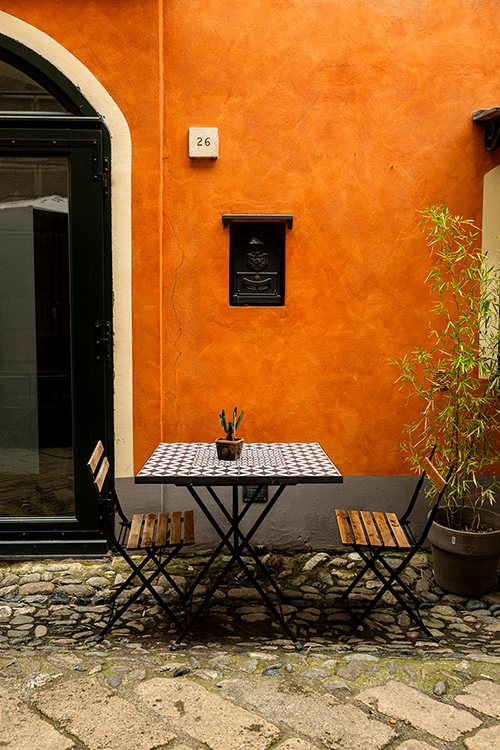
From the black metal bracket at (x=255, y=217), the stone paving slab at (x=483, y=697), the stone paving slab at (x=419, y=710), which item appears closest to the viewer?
the stone paving slab at (x=419, y=710)

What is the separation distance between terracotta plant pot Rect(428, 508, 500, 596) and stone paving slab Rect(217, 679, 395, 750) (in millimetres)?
1463

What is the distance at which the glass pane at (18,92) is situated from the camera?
3.96 m

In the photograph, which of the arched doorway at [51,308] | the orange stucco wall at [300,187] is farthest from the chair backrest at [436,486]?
the arched doorway at [51,308]

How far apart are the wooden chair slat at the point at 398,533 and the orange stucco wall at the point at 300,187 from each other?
859 mm

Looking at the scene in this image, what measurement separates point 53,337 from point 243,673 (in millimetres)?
2550

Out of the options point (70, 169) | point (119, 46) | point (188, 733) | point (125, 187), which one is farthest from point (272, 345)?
point (188, 733)

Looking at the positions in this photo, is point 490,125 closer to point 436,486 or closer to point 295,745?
point 436,486

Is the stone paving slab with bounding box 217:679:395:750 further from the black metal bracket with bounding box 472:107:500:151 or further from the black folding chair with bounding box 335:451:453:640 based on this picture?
the black metal bracket with bounding box 472:107:500:151

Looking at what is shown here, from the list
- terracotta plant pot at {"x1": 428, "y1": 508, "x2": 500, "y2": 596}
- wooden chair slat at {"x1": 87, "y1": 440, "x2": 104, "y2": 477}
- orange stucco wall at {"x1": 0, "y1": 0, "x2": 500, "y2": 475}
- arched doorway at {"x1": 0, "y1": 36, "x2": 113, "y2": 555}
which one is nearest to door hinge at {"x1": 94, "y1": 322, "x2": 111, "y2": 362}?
arched doorway at {"x1": 0, "y1": 36, "x2": 113, "y2": 555}

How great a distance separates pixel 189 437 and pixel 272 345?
0.90 metres

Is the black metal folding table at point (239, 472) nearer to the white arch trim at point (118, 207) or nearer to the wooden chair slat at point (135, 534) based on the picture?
the wooden chair slat at point (135, 534)

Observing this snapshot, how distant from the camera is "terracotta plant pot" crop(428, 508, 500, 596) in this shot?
359 centimetres

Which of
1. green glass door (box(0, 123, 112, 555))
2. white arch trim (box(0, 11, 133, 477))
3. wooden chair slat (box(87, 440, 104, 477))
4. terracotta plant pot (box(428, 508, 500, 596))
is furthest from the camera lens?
green glass door (box(0, 123, 112, 555))

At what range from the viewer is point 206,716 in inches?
94.3
